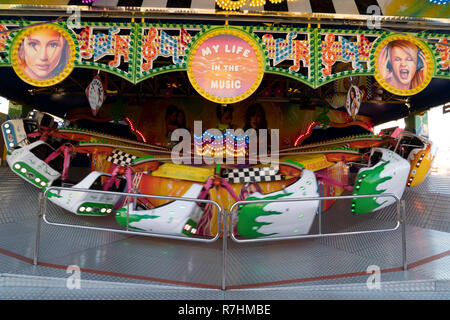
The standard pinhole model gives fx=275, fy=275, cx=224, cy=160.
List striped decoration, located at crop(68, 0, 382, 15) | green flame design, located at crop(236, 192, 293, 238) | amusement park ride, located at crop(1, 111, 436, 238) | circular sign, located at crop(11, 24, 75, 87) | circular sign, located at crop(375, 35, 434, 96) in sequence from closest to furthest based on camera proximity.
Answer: green flame design, located at crop(236, 192, 293, 238), amusement park ride, located at crop(1, 111, 436, 238), circular sign, located at crop(11, 24, 75, 87), circular sign, located at crop(375, 35, 434, 96), striped decoration, located at crop(68, 0, 382, 15)

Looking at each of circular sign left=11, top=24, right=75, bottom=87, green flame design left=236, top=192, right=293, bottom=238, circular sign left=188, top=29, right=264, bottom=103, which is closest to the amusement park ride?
green flame design left=236, top=192, right=293, bottom=238

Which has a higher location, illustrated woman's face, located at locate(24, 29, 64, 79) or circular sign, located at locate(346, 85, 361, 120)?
illustrated woman's face, located at locate(24, 29, 64, 79)

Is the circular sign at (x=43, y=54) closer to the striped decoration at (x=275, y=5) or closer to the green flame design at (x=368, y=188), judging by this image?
the striped decoration at (x=275, y=5)

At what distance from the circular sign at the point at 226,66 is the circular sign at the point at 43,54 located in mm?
1736

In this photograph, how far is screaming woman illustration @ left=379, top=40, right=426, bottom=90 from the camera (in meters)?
3.88

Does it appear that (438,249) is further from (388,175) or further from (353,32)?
(353,32)

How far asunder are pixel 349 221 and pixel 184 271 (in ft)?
9.89

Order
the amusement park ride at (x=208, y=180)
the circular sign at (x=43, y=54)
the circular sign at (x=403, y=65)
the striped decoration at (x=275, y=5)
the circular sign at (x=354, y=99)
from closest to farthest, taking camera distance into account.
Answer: the amusement park ride at (x=208, y=180) → the circular sign at (x=43, y=54) → the circular sign at (x=403, y=65) → the striped decoration at (x=275, y=5) → the circular sign at (x=354, y=99)

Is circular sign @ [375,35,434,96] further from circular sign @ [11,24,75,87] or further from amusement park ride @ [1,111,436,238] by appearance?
circular sign @ [11,24,75,87]

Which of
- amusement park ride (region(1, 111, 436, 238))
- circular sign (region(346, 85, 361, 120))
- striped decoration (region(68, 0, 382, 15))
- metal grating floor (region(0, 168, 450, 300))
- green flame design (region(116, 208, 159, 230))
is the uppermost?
striped decoration (region(68, 0, 382, 15))

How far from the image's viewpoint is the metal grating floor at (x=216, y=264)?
2.24 meters

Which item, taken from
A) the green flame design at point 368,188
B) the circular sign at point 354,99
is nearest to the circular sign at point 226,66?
the green flame design at point 368,188

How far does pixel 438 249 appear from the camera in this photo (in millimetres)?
3295

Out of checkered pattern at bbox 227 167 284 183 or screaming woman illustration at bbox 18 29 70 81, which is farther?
checkered pattern at bbox 227 167 284 183
